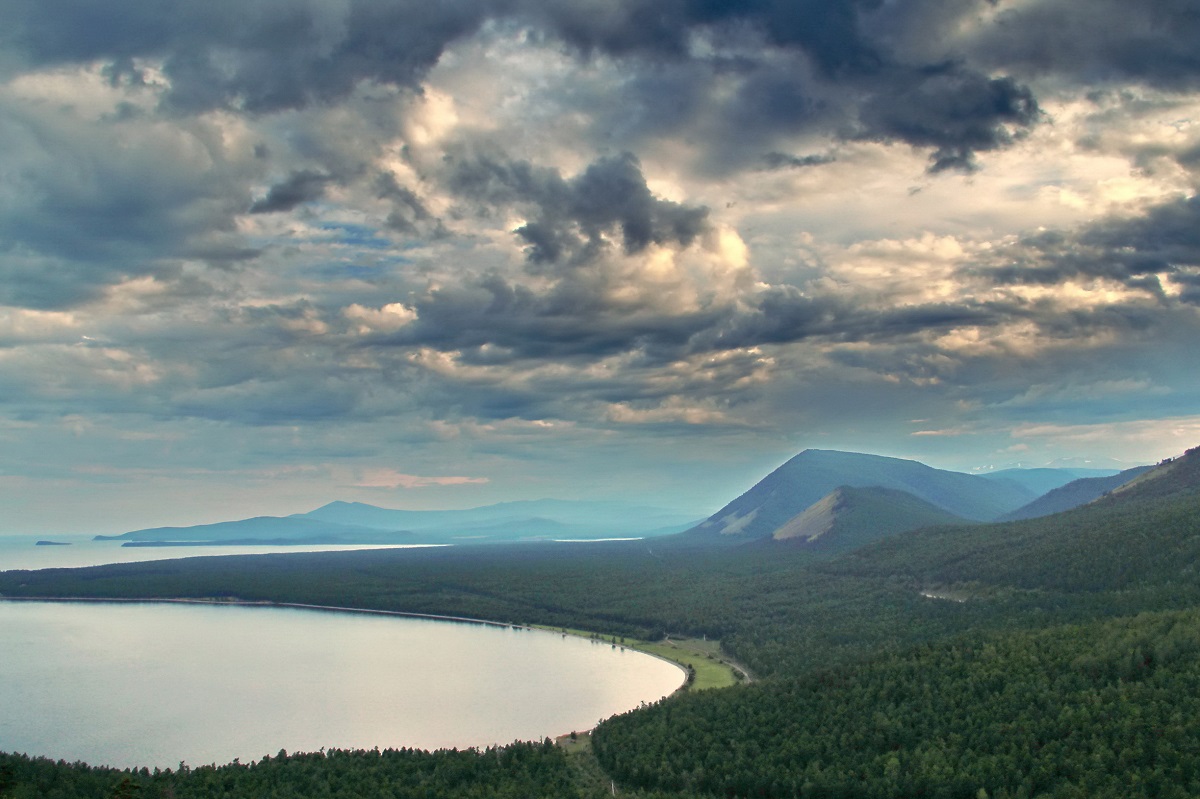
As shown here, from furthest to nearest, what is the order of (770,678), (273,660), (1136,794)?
(273,660) → (770,678) → (1136,794)

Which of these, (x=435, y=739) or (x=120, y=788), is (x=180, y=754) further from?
(x=120, y=788)

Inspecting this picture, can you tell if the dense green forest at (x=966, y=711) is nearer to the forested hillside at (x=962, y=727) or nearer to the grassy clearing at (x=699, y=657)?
the forested hillside at (x=962, y=727)

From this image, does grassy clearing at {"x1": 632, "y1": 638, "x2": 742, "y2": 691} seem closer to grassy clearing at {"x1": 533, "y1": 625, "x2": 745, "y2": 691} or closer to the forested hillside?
grassy clearing at {"x1": 533, "y1": 625, "x2": 745, "y2": 691}

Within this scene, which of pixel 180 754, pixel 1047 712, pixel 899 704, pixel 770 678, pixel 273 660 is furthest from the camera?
pixel 273 660

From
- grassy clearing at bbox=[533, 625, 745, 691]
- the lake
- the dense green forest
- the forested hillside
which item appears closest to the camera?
the forested hillside

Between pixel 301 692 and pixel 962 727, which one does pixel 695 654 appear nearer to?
pixel 301 692

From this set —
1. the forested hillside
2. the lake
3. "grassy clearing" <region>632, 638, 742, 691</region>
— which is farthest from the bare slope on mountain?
the lake

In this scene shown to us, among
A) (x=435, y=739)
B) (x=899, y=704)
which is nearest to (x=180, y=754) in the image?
(x=435, y=739)

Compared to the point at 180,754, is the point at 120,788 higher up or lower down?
higher up
